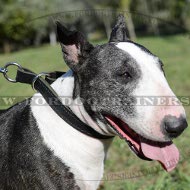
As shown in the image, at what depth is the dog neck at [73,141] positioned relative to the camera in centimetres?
270

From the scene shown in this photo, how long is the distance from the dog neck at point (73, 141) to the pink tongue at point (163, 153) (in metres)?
0.31

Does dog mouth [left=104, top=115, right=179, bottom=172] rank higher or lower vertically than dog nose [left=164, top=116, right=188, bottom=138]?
lower

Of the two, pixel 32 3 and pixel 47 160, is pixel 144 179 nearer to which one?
pixel 47 160

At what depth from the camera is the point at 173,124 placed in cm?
239

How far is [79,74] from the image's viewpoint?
2.77 metres

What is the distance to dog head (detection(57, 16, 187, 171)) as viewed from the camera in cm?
242

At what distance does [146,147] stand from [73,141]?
0.48 metres

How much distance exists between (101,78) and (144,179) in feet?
6.73

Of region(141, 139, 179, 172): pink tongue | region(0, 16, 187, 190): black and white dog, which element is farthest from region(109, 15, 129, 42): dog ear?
region(141, 139, 179, 172): pink tongue

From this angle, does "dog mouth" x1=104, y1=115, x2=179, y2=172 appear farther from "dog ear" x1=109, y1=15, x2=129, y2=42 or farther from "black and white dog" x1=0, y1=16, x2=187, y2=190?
"dog ear" x1=109, y1=15, x2=129, y2=42

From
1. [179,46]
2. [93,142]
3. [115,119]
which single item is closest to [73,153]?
[93,142]

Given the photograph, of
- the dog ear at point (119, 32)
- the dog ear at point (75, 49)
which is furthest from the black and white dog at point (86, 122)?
the dog ear at point (119, 32)

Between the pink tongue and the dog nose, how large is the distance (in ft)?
0.77

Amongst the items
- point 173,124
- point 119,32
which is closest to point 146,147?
point 173,124
